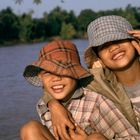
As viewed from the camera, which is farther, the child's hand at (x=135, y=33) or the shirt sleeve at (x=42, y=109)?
the shirt sleeve at (x=42, y=109)

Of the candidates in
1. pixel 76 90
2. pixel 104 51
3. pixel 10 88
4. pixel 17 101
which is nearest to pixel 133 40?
pixel 104 51

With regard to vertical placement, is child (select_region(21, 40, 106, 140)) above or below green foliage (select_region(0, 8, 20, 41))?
above

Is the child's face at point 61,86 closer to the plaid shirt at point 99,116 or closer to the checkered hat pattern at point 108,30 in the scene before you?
the plaid shirt at point 99,116

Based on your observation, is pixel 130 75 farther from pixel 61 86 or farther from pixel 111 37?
pixel 61 86

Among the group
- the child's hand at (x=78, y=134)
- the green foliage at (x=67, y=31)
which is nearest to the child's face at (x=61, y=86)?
the child's hand at (x=78, y=134)

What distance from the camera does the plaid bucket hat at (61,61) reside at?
3.22 metres

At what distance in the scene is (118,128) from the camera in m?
3.12

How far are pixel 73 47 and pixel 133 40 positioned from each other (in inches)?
14.7

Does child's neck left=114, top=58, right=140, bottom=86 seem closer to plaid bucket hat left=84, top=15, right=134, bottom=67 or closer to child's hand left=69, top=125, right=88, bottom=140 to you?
plaid bucket hat left=84, top=15, right=134, bottom=67

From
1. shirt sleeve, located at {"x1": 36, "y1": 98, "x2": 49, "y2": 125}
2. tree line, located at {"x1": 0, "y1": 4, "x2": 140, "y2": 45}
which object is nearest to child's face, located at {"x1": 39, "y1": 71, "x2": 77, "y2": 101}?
shirt sleeve, located at {"x1": 36, "y1": 98, "x2": 49, "y2": 125}

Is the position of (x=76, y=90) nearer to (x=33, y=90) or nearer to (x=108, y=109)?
(x=108, y=109)

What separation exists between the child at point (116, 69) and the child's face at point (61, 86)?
0.10 metres

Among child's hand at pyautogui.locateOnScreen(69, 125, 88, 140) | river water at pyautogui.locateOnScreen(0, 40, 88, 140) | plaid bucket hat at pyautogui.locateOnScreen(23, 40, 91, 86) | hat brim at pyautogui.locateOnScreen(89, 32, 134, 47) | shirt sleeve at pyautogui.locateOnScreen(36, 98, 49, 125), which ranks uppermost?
hat brim at pyautogui.locateOnScreen(89, 32, 134, 47)

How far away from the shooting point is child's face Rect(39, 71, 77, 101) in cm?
326
